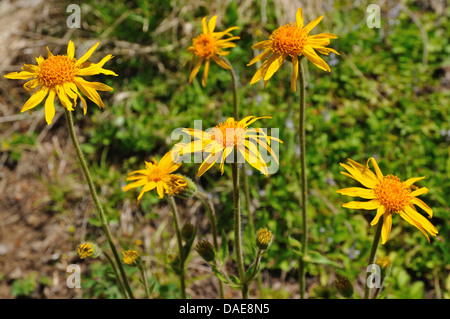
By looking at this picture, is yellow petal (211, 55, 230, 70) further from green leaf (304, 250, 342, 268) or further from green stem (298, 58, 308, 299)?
green leaf (304, 250, 342, 268)

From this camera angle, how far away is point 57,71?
6.88ft

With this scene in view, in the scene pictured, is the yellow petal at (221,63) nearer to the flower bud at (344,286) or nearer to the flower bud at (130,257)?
the flower bud at (130,257)

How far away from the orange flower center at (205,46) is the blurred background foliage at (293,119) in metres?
1.33

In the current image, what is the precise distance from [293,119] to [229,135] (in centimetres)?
220

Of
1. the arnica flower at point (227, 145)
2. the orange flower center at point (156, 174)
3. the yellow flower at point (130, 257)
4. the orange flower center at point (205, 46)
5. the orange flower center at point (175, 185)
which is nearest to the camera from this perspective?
the arnica flower at point (227, 145)

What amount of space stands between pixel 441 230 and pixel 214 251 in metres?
2.14

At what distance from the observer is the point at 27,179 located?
4.23m

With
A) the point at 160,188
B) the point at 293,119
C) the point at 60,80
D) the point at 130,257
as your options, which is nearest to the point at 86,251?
the point at 130,257

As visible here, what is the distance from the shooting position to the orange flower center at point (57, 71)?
2.09 metres

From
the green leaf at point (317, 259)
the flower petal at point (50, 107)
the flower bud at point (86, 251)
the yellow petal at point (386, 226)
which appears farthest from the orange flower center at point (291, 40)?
the flower bud at point (86, 251)

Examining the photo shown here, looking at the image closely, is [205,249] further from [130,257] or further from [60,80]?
[60,80]

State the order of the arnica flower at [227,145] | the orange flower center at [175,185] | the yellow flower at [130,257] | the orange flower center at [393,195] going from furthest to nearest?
the yellow flower at [130,257], the orange flower center at [175,185], the orange flower center at [393,195], the arnica flower at [227,145]
